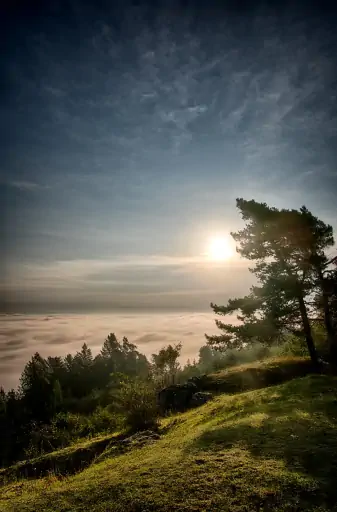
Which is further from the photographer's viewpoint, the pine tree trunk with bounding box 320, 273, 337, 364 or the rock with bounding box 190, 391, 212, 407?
the pine tree trunk with bounding box 320, 273, 337, 364

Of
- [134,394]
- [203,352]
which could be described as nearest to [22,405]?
[203,352]

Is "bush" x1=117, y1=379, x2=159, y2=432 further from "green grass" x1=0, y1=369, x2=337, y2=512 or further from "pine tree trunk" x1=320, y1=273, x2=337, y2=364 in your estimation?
"pine tree trunk" x1=320, y1=273, x2=337, y2=364

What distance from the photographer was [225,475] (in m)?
6.90

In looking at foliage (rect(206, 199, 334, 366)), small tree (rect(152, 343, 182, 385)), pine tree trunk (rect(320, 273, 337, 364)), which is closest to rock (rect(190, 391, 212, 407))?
foliage (rect(206, 199, 334, 366))

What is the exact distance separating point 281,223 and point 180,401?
16475 mm

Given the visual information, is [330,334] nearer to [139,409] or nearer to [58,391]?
[139,409]

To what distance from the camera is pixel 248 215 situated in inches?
1013

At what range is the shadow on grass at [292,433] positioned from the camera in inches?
276

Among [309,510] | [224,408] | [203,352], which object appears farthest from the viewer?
[203,352]

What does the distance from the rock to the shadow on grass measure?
23.7 feet

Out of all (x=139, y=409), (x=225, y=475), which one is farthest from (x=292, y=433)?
(x=139, y=409)

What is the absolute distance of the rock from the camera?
71.1ft

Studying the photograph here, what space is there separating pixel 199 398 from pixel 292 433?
46.1 ft

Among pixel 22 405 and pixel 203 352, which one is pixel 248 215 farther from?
pixel 203 352
